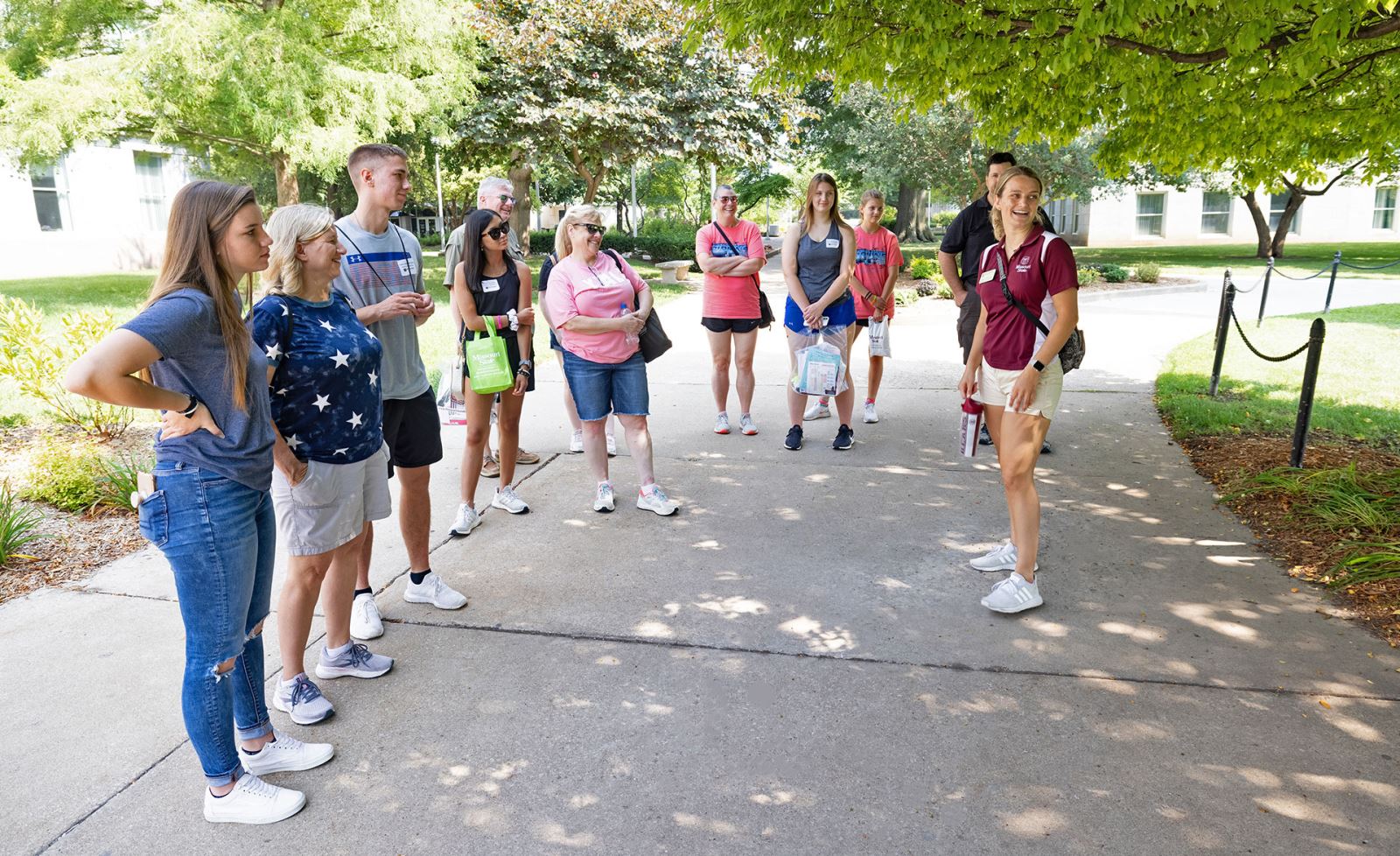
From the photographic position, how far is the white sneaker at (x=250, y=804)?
280cm

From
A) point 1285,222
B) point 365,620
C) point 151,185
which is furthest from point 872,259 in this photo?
point 1285,222

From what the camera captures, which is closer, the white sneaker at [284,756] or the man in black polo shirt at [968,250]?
the white sneaker at [284,756]

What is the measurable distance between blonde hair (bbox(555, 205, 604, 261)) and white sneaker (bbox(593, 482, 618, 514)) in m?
1.40

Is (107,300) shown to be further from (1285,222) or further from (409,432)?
(1285,222)

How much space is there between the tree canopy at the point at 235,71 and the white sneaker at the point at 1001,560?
12406 mm

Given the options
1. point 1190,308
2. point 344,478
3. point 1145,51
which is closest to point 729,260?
point 1145,51

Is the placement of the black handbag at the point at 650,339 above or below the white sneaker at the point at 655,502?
above

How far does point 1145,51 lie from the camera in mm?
4715

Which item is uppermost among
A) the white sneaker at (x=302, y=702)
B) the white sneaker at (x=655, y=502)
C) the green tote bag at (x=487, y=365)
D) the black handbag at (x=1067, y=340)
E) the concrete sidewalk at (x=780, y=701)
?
the black handbag at (x=1067, y=340)

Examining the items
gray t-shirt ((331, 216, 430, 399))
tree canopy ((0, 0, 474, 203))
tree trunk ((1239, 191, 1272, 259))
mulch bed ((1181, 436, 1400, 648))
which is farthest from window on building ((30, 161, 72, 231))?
tree trunk ((1239, 191, 1272, 259))

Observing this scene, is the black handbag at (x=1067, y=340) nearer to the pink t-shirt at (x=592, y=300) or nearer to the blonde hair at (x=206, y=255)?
the pink t-shirt at (x=592, y=300)

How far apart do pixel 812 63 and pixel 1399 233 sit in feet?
153

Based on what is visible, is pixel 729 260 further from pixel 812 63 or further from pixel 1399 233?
pixel 1399 233

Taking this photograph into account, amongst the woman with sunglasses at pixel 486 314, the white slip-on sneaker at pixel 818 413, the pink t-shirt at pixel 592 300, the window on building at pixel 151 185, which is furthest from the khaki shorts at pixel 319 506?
the window on building at pixel 151 185
